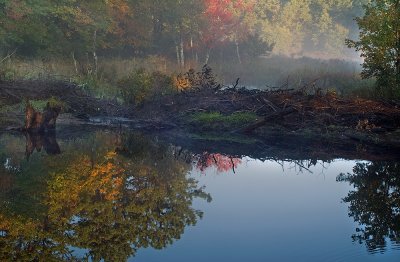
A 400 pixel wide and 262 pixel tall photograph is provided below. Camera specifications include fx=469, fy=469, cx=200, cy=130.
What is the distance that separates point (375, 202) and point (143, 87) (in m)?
13.6

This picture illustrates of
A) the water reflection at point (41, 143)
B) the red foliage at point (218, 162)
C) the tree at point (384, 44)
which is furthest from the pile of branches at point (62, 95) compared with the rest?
the tree at point (384, 44)

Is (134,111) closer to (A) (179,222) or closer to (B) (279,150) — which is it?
(B) (279,150)

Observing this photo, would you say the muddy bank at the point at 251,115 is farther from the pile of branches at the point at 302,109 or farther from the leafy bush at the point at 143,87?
the leafy bush at the point at 143,87

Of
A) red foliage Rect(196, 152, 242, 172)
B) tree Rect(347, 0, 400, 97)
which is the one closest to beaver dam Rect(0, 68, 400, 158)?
tree Rect(347, 0, 400, 97)

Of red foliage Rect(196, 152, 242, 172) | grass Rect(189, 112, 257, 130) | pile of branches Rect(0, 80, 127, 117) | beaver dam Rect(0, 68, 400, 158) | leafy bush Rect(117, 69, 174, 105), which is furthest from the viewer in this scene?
leafy bush Rect(117, 69, 174, 105)

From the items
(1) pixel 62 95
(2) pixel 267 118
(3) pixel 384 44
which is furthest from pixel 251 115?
(1) pixel 62 95

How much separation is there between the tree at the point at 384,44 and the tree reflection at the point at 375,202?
20.8ft

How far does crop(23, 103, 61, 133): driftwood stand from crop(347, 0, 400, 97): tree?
39.1 feet

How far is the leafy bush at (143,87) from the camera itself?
2058cm

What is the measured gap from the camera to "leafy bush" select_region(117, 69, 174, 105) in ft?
67.5

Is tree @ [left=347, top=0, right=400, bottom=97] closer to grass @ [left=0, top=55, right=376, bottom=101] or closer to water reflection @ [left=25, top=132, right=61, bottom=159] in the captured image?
grass @ [left=0, top=55, right=376, bottom=101]

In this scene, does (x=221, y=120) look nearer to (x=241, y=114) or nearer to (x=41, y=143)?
(x=241, y=114)

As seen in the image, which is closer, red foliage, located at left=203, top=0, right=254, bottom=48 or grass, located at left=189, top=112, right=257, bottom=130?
grass, located at left=189, top=112, right=257, bottom=130

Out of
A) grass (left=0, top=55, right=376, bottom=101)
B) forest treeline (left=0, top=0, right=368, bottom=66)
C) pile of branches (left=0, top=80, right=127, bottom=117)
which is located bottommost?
pile of branches (left=0, top=80, right=127, bottom=117)
